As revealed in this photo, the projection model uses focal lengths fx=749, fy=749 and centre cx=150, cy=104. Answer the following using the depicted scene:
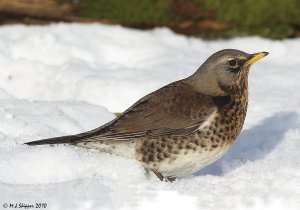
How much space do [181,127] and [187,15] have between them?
4112mm

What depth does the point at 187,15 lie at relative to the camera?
10195 millimetres

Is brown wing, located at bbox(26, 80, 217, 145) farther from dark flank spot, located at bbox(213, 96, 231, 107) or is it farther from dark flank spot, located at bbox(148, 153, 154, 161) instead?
dark flank spot, located at bbox(148, 153, 154, 161)

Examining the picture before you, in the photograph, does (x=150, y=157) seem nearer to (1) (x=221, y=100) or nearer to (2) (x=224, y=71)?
(1) (x=221, y=100)

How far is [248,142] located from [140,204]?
7.03 ft

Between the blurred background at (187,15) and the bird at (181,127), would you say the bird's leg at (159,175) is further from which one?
the blurred background at (187,15)

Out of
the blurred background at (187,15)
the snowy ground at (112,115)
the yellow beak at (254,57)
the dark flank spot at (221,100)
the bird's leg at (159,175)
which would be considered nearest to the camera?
the snowy ground at (112,115)

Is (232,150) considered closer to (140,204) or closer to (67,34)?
(140,204)

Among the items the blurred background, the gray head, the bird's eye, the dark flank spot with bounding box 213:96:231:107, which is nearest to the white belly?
the dark flank spot with bounding box 213:96:231:107

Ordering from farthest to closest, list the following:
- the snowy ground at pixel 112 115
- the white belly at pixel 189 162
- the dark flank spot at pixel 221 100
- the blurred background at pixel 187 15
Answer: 1. the blurred background at pixel 187 15
2. the dark flank spot at pixel 221 100
3. the white belly at pixel 189 162
4. the snowy ground at pixel 112 115

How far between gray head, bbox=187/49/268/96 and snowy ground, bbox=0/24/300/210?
0.74 metres

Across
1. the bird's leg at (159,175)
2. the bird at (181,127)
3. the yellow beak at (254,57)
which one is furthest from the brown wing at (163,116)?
the yellow beak at (254,57)

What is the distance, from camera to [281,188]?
5.85m

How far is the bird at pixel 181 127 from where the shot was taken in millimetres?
6242

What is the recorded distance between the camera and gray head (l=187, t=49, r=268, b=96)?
667 cm
